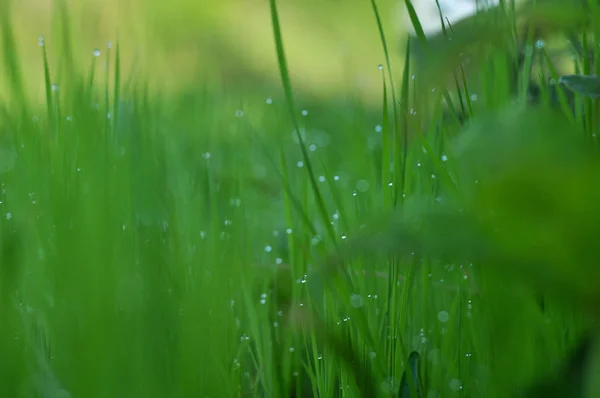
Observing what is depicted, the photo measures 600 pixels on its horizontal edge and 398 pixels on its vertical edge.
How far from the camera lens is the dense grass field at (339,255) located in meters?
0.25

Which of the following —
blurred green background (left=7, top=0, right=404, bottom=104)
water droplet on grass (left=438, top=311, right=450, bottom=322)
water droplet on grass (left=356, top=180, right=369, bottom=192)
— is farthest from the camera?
blurred green background (left=7, top=0, right=404, bottom=104)

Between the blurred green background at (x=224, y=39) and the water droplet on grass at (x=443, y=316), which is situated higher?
the blurred green background at (x=224, y=39)

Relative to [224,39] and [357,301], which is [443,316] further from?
[224,39]

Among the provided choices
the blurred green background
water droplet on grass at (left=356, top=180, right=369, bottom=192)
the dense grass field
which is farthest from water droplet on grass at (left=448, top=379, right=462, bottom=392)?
the blurred green background

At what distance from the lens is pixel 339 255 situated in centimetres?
28

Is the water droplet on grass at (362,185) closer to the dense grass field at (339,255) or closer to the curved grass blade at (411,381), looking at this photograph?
the dense grass field at (339,255)

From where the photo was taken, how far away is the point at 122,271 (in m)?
0.47

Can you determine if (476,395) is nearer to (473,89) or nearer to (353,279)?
(353,279)

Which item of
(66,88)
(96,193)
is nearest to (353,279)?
(96,193)

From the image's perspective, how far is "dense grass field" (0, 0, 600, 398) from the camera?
0.25 metres

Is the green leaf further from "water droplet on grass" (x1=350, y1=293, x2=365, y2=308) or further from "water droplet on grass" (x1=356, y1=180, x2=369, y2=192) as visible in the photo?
"water droplet on grass" (x1=356, y1=180, x2=369, y2=192)

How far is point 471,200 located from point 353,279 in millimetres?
308

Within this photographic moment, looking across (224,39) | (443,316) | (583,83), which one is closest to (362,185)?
(443,316)

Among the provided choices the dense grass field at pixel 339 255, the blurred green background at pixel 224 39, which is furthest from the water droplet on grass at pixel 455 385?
the blurred green background at pixel 224 39
